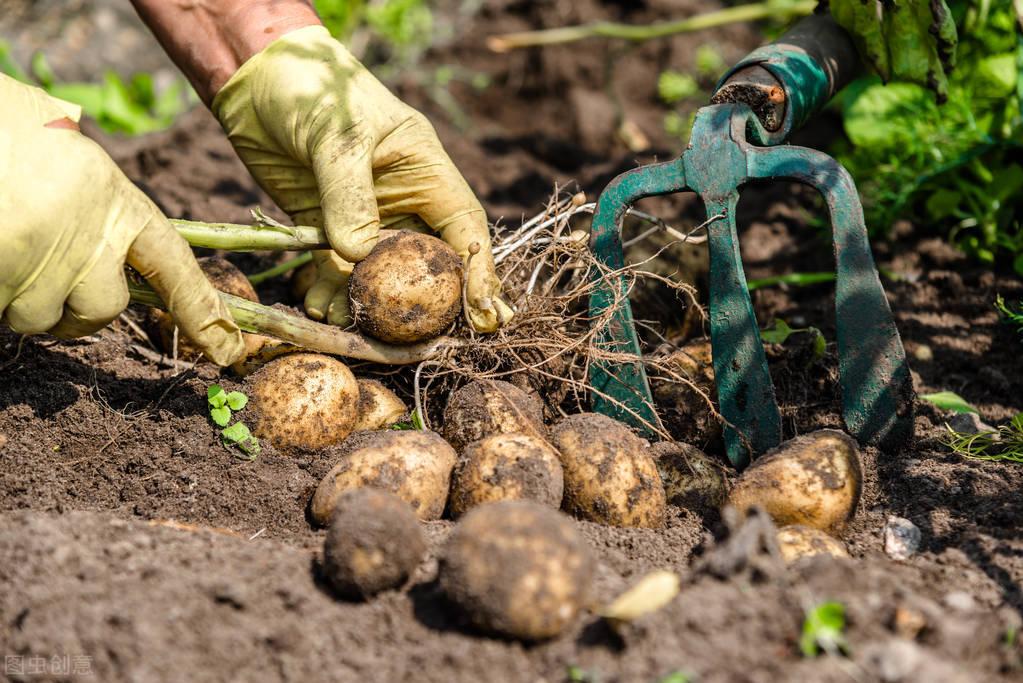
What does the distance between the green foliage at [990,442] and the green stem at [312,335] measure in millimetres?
1420

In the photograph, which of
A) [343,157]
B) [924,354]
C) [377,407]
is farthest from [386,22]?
[924,354]

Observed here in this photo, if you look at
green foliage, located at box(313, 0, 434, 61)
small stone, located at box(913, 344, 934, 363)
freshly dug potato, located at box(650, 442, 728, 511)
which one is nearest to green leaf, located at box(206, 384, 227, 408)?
freshly dug potato, located at box(650, 442, 728, 511)

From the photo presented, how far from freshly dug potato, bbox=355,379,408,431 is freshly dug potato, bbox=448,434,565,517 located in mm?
445

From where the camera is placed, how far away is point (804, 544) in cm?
194

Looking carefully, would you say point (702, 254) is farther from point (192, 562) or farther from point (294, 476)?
point (192, 562)

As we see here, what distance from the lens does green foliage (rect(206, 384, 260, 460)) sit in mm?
2350

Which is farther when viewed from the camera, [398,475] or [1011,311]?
[1011,311]

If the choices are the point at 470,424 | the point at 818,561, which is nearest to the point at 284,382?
the point at 470,424

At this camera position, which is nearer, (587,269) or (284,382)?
(284,382)

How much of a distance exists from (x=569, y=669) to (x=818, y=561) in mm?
525

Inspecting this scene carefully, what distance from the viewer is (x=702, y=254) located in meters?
3.39

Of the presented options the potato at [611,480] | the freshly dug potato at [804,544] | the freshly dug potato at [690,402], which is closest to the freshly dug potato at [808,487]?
the freshly dug potato at [804,544]

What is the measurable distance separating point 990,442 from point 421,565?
1653mm

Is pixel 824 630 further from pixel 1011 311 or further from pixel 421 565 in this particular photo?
pixel 1011 311
